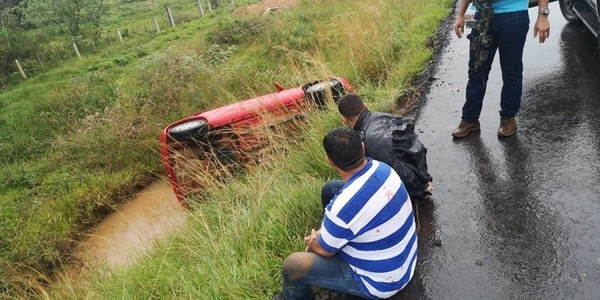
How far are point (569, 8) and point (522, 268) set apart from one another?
545 centimetres

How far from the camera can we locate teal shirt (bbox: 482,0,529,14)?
3662 mm

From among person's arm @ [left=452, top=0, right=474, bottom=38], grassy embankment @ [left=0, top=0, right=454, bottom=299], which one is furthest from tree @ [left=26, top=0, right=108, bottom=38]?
person's arm @ [left=452, top=0, right=474, bottom=38]

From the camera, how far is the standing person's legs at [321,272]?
2.62m

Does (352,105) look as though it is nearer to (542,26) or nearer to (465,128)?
(465,128)

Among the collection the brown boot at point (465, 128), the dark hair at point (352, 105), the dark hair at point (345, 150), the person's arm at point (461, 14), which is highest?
the person's arm at point (461, 14)

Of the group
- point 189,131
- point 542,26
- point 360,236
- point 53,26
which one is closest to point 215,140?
point 189,131

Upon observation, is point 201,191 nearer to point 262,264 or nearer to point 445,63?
point 262,264

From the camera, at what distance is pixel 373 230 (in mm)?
2432

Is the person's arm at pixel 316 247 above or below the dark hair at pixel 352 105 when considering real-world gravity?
below

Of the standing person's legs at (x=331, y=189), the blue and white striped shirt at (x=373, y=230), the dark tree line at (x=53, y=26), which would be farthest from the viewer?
the dark tree line at (x=53, y=26)

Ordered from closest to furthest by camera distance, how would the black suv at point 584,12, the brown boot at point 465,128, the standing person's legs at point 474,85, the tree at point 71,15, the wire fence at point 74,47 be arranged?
the standing person's legs at point 474,85 → the brown boot at point 465,128 → the black suv at point 584,12 → the wire fence at point 74,47 → the tree at point 71,15

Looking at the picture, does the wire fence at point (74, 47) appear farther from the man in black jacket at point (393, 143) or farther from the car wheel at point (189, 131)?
the man in black jacket at point (393, 143)

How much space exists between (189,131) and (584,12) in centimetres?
521

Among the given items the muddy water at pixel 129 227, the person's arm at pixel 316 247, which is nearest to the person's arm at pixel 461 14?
the person's arm at pixel 316 247
